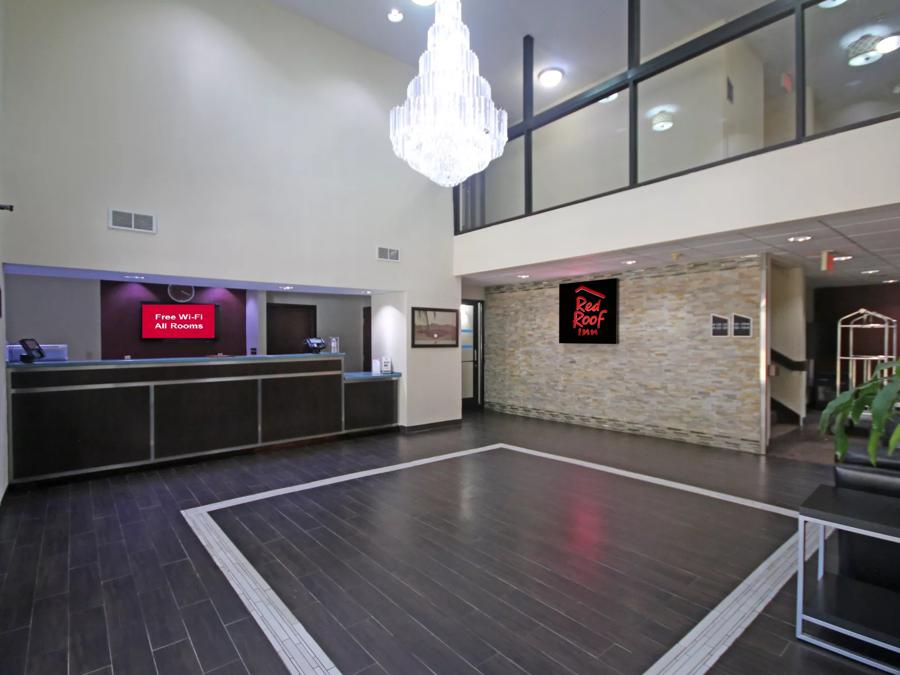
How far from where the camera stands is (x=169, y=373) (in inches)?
209

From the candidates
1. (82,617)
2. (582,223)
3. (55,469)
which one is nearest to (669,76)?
(582,223)

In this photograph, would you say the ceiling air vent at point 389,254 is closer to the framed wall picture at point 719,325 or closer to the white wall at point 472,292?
the white wall at point 472,292

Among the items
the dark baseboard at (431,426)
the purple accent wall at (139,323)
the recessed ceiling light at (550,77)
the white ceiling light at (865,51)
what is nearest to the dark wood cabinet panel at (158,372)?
the dark baseboard at (431,426)

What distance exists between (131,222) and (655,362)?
23.6 feet

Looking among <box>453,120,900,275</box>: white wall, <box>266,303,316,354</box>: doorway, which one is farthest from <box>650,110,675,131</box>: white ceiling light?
<box>266,303,316,354</box>: doorway

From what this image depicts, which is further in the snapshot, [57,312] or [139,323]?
[139,323]

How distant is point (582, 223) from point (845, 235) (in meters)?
2.71

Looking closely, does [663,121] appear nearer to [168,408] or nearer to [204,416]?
[204,416]

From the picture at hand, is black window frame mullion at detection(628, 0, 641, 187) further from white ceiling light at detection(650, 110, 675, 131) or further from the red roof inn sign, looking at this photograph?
the red roof inn sign

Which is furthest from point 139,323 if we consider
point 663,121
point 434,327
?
point 663,121

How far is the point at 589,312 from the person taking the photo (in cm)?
782

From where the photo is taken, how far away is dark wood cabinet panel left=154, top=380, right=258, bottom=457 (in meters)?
5.29

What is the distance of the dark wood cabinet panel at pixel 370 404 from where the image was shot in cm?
686

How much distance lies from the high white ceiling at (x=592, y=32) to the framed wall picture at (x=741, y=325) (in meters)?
2.62
